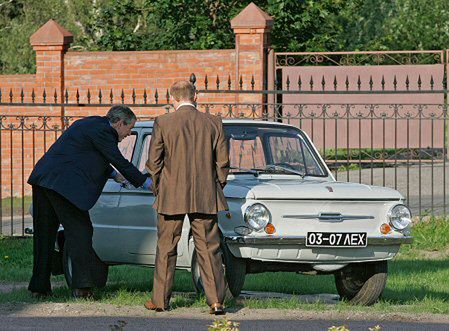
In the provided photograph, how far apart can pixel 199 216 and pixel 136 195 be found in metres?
1.55

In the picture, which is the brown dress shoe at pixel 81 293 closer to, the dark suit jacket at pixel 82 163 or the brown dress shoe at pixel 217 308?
the dark suit jacket at pixel 82 163

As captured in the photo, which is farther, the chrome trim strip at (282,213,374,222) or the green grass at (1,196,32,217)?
the green grass at (1,196,32,217)

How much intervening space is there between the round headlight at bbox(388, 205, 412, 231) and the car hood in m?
0.09

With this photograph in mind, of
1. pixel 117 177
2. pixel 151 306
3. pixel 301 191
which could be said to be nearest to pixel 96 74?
pixel 117 177

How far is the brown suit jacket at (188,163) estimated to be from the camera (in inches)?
384

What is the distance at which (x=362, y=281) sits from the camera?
1111cm

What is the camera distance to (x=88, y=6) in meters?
41.6

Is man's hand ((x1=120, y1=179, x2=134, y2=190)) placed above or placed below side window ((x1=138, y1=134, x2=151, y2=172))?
below

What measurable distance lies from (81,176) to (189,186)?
1.32 m

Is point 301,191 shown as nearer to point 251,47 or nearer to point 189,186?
point 189,186

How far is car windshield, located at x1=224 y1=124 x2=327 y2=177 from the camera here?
11.3 meters

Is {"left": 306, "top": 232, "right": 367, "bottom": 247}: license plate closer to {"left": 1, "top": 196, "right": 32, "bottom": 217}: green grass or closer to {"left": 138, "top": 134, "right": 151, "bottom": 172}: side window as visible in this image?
{"left": 138, "top": 134, "right": 151, "bottom": 172}: side window

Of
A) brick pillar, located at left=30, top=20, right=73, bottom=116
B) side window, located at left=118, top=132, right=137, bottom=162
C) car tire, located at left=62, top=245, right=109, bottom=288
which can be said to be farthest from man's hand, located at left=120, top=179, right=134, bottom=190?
brick pillar, located at left=30, top=20, right=73, bottom=116

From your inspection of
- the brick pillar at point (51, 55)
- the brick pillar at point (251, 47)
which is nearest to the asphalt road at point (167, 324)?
the brick pillar at point (251, 47)
